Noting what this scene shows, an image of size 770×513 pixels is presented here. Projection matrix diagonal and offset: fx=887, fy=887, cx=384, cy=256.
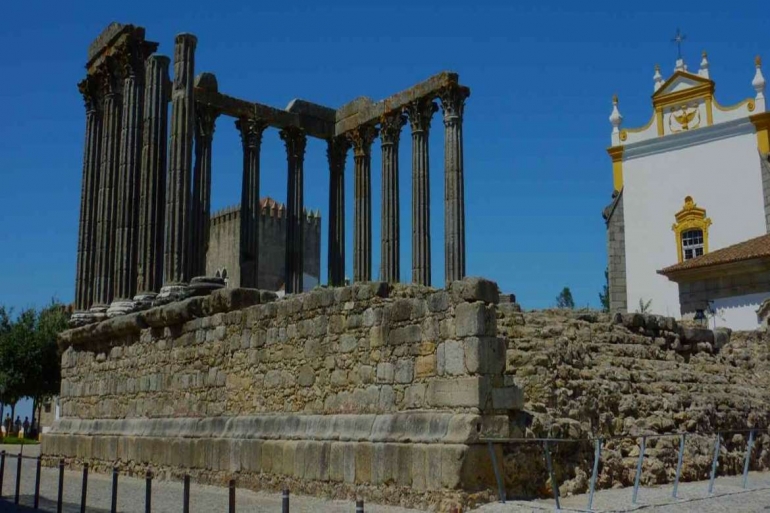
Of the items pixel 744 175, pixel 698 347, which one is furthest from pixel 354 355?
pixel 744 175

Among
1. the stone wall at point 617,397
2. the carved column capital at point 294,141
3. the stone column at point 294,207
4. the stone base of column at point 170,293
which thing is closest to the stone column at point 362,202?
the carved column capital at point 294,141

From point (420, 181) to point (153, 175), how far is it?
751 centimetres

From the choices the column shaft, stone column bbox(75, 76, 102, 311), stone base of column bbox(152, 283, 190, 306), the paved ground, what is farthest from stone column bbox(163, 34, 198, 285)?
the paved ground

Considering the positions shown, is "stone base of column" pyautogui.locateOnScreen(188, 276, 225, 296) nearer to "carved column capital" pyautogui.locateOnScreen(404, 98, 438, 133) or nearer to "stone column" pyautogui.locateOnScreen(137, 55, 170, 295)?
"stone column" pyautogui.locateOnScreen(137, 55, 170, 295)

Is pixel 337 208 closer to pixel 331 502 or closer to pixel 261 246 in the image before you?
pixel 331 502

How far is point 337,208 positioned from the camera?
2859 centimetres

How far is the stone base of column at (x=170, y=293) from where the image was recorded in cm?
1759

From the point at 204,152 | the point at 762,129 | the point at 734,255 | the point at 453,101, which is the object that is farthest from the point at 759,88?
the point at 204,152

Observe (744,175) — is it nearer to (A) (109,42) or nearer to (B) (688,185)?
(B) (688,185)

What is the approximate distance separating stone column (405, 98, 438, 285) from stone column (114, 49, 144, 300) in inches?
290

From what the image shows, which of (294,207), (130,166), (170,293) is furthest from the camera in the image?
(294,207)

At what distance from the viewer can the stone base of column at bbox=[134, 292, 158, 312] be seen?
1858 centimetres

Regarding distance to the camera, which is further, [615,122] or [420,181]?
[615,122]

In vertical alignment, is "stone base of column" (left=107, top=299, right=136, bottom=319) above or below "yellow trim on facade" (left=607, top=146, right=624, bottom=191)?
below
